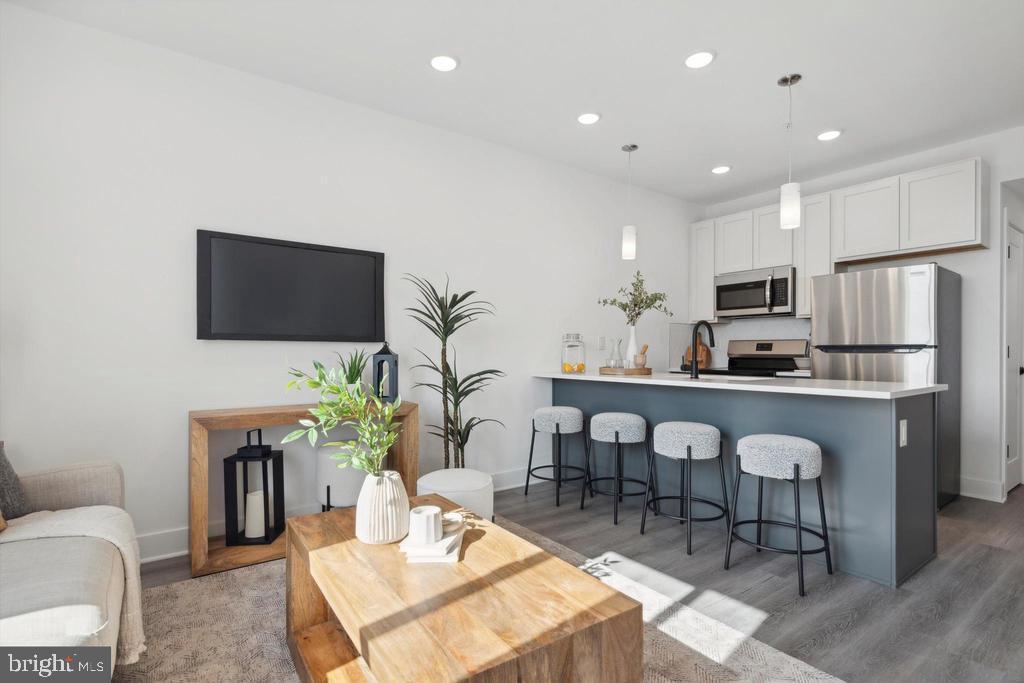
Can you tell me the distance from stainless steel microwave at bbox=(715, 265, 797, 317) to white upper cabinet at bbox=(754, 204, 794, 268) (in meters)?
0.08

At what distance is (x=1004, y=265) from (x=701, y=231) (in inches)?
95.9

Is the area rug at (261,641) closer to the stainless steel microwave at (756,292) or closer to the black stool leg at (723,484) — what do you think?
the black stool leg at (723,484)

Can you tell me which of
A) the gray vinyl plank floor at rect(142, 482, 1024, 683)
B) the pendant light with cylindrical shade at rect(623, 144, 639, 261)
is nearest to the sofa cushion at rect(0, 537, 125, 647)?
the gray vinyl plank floor at rect(142, 482, 1024, 683)

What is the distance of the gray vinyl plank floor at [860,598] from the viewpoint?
1.86 metres

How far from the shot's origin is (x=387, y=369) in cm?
335

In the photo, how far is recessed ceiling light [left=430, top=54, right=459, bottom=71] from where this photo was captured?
2.90 metres

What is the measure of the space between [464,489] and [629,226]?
7.69ft

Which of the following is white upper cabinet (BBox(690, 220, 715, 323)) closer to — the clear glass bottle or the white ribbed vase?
the clear glass bottle

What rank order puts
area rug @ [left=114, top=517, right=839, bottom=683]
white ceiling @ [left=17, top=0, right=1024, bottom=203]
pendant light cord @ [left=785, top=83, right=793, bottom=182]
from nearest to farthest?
area rug @ [left=114, top=517, right=839, bottom=683] < white ceiling @ [left=17, top=0, right=1024, bottom=203] < pendant light cord @ [left=785, top=83, right=793, bottom=182]

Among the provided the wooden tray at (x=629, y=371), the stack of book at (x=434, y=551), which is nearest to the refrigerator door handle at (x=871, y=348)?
the wooden tray at (x=629, y=371)

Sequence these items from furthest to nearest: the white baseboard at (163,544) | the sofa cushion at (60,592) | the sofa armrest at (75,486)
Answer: the white baseboard at (163,544) → the sofa armrest at (75,486) → the sofa cushion at (60,592)

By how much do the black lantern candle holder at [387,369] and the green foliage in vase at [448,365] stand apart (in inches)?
12.2

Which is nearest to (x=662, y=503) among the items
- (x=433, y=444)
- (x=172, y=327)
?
(x=433, y=444)

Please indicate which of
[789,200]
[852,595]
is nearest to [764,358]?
[789,200]
